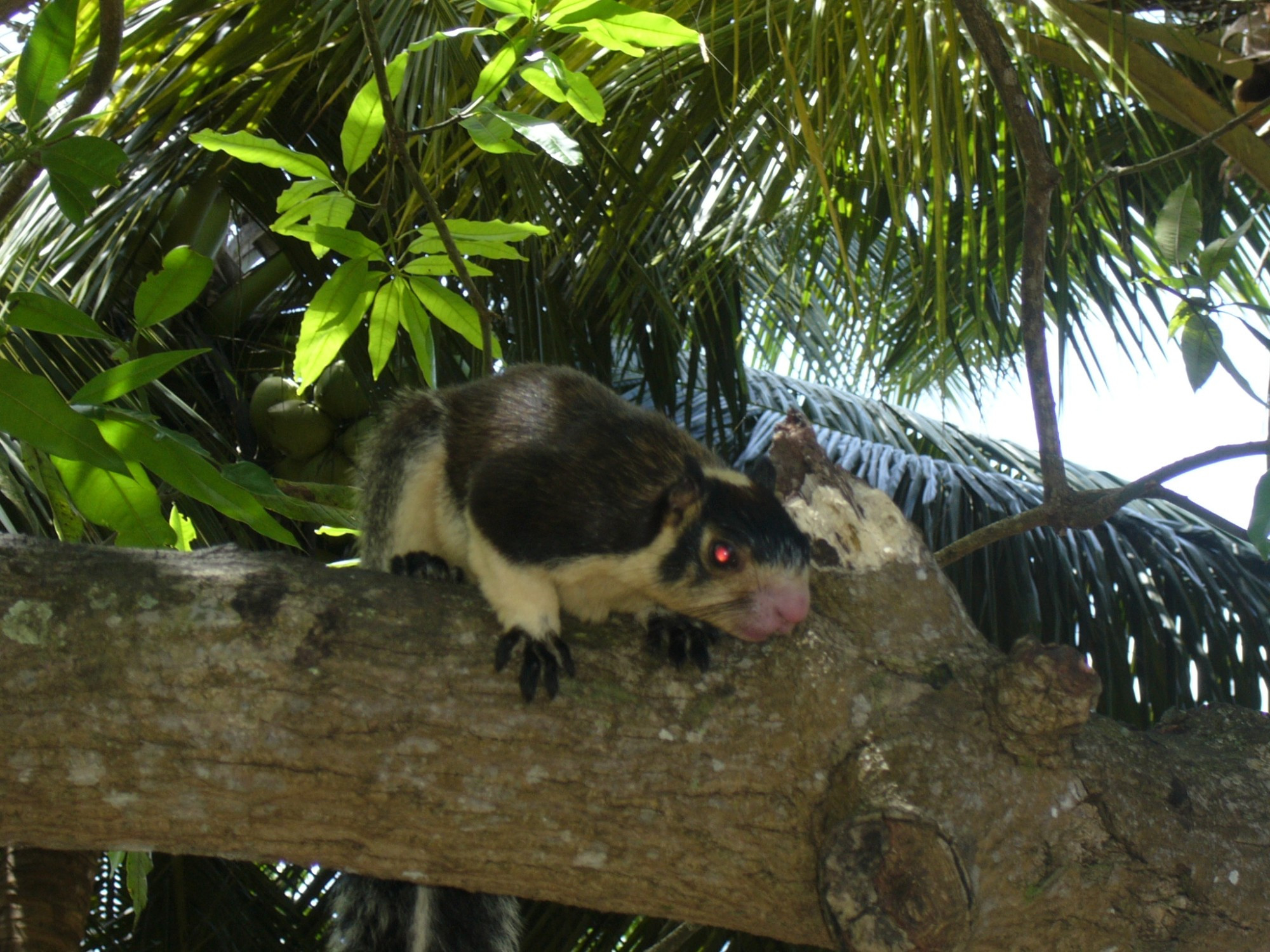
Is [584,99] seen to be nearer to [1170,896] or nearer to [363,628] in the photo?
[363,628]

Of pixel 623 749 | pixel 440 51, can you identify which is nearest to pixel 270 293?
pixel 440 51

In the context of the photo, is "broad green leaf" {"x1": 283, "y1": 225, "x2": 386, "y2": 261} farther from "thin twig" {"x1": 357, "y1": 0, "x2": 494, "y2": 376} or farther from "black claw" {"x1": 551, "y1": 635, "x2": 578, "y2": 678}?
"black claw" {"x1": 551, "y1": 635, "x2": 578, "y2": 678}

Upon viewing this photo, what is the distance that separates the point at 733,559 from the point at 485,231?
2.94 ft

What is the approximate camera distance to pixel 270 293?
16.2 feet

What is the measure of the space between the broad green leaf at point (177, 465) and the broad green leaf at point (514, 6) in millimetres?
905

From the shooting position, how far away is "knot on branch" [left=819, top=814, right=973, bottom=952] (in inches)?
69.6

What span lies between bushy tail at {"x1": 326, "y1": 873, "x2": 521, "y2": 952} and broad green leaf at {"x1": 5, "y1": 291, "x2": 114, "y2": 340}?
54.1 inches

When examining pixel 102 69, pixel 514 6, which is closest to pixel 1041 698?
pixel 514 6

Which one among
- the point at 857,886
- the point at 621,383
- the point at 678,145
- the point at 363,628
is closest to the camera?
the point at 857,886

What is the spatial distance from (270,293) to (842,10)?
2.98 m

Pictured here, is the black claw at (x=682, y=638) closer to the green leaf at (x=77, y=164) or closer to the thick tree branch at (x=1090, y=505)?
the thick tree branch at (x=1090, y=505)

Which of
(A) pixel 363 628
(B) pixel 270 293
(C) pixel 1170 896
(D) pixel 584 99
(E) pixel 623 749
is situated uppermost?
(B) pixel 270 293

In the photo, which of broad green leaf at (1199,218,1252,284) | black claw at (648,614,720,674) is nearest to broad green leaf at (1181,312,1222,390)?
broad green leaf at (1199,218,1252,284)

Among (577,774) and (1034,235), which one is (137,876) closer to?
(577,774)
